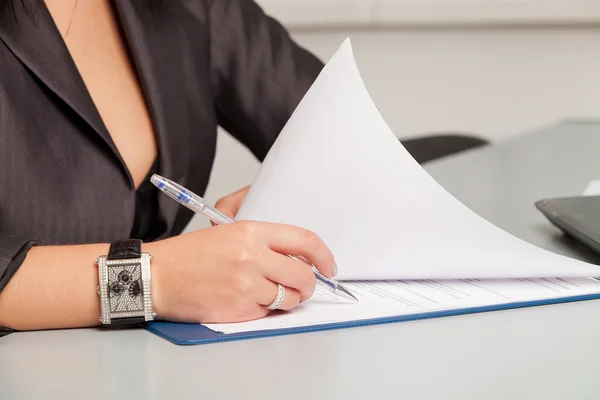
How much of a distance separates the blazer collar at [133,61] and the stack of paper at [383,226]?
27 centimetres

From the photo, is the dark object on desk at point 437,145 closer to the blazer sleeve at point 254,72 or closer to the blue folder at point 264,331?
the blazer sleeve at point 254,72

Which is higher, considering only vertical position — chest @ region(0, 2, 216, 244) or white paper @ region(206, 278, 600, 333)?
chest @ region(0, 2, 216, 244)

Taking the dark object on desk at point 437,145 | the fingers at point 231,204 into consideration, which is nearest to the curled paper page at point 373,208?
the fingers at point 231,204

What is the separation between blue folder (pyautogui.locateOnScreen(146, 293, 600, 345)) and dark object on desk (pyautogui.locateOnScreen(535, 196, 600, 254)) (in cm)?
19

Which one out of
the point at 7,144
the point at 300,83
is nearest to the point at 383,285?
the point at 7,144

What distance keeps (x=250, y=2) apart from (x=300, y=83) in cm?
18

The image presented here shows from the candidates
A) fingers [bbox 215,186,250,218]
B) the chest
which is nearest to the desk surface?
the chest

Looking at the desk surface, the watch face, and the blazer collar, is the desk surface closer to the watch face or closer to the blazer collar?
the watch face

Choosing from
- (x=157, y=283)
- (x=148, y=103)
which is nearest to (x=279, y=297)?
(x=157, y=283)

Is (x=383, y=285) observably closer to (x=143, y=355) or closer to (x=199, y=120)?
(x=143, y=355)

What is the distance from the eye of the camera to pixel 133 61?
1043mm

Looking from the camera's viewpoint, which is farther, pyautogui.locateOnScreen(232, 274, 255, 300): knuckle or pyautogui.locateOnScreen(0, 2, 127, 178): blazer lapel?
pyautogui.locateOnScreen(0, 2, 127, 178): blazer lapel

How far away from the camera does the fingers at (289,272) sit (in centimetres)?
65

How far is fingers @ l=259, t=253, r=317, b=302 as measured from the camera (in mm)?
647
